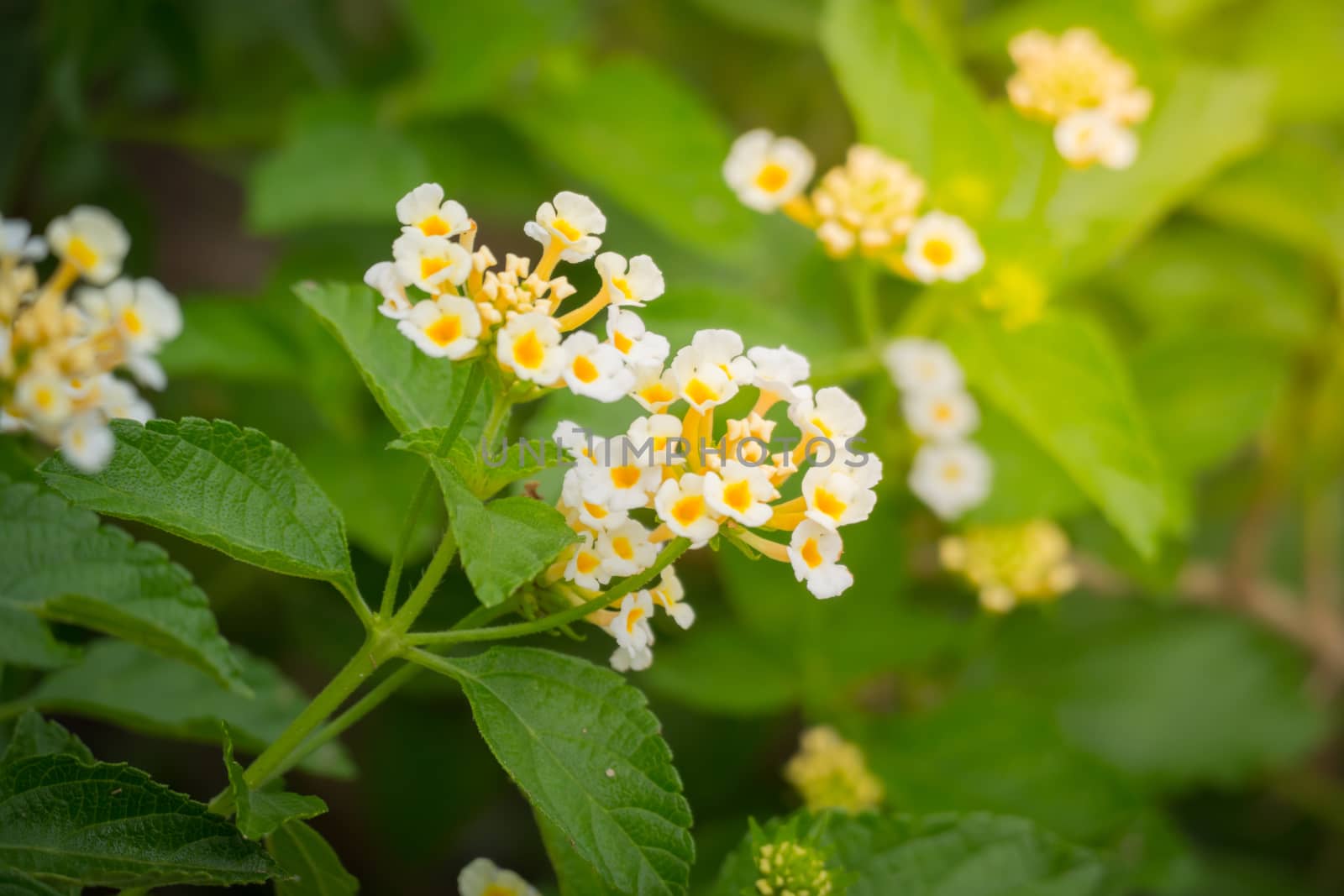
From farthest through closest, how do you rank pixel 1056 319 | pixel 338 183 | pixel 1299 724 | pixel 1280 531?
pixel 1280 531 → pixel 1299 724 → pixel 338 183 → pixel 1056 319

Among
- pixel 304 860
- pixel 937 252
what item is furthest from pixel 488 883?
pixel 937 252

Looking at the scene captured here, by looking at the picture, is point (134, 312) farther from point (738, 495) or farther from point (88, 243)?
point (738, 495)

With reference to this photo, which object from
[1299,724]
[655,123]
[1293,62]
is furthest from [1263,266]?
[655,123]

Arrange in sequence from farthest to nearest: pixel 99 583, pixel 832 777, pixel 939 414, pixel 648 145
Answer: pixel 648 145, pixel 939 414, pixel 832 777, pixel 99 583

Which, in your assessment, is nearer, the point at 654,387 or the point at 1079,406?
the point at 654,387

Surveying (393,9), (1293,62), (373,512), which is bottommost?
(373,512)

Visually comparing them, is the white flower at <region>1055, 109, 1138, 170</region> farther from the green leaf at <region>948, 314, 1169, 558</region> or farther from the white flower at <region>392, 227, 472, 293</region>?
the white flower at <region>392, 227, 472, 293</region>

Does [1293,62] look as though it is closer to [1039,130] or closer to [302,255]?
[1039,130]
